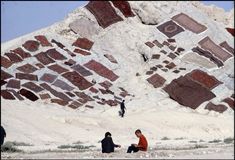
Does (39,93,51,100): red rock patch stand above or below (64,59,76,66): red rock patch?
below

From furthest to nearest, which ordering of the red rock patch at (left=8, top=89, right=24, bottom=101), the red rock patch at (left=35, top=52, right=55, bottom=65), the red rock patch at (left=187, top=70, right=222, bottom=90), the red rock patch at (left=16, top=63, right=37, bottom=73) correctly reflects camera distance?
the red rock patch at (left=187, top=70, right=222, bottom=90) → the red rock patch at (left=35, top=52, right=55, bottom=65) → the red rock patch at (left=16, top=63, right=37, bottom=73) → the red rock patch at (left=8, top=89, right=24, bottom=101)

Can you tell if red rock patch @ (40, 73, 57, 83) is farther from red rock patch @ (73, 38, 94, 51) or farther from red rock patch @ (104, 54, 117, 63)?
red rock patch @ (104, 54, 117, 63)

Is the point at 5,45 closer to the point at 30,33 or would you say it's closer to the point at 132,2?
the point at 30,33

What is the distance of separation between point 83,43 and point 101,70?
3.02 meters

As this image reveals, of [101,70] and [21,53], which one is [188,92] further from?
[21,53]

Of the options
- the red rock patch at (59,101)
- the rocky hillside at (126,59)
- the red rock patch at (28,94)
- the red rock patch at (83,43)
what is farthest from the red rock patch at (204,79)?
the red rock patch at (28,94)

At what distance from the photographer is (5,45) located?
3881 cm

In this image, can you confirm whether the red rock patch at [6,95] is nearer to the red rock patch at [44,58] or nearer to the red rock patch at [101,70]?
the red rock patch at [44,58]

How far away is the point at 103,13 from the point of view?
4166cm

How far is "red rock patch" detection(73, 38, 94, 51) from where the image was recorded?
39219 mm

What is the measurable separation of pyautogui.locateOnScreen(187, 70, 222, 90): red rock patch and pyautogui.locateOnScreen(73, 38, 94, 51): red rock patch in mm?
6963

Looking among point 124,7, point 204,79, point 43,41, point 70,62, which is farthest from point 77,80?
point 124,7

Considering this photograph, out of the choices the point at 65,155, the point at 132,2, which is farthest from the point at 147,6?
the point at 65,155

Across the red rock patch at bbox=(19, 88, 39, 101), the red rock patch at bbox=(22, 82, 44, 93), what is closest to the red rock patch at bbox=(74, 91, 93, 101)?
the red rock patch at bbox=(22, 82, 44, 93)
